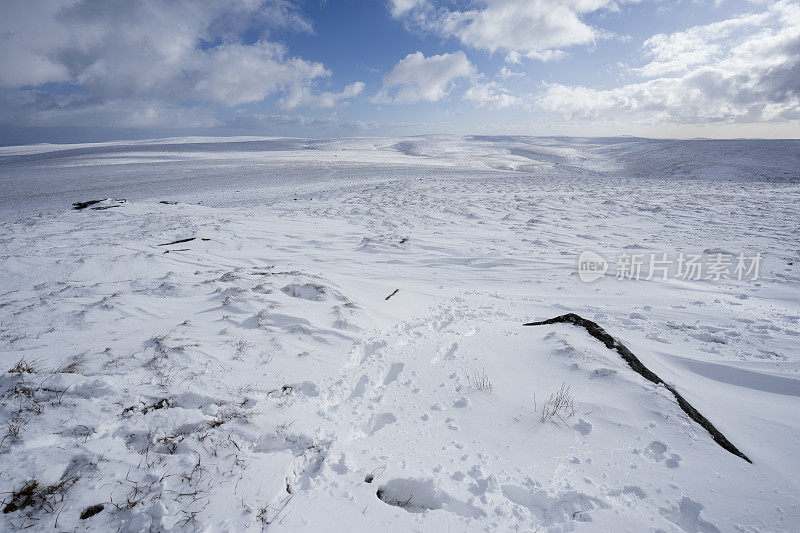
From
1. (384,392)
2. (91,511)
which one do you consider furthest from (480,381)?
(91,511)

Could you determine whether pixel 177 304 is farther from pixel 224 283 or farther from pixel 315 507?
pixel 315 507

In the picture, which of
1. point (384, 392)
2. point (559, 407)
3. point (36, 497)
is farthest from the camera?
point (384, 392)

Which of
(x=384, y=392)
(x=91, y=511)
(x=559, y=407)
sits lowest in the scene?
(x=384, y=392)

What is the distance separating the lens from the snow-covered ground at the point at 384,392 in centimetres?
242

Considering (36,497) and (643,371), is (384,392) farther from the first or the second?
(643,371)

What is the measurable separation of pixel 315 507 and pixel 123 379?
8.00 ft

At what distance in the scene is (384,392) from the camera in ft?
12.6

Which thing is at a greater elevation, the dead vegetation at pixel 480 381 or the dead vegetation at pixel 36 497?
the dead vegetation at pixel 36 497

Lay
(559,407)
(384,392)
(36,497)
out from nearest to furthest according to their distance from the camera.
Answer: (36,497) → (559,407) → (384,392)

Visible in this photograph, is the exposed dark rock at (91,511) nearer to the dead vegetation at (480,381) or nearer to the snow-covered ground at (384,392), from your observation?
the snow-covered ground at (384,392)

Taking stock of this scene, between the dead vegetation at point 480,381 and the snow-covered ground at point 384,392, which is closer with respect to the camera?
the snow-covered ground at point 384,392

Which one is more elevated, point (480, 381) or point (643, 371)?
point (643, 371)

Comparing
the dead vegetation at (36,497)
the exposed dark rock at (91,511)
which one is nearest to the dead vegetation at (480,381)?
the exposed dark rock at (91,511)

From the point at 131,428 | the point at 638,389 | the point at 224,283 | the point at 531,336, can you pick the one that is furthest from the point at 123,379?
the point at 638,389
